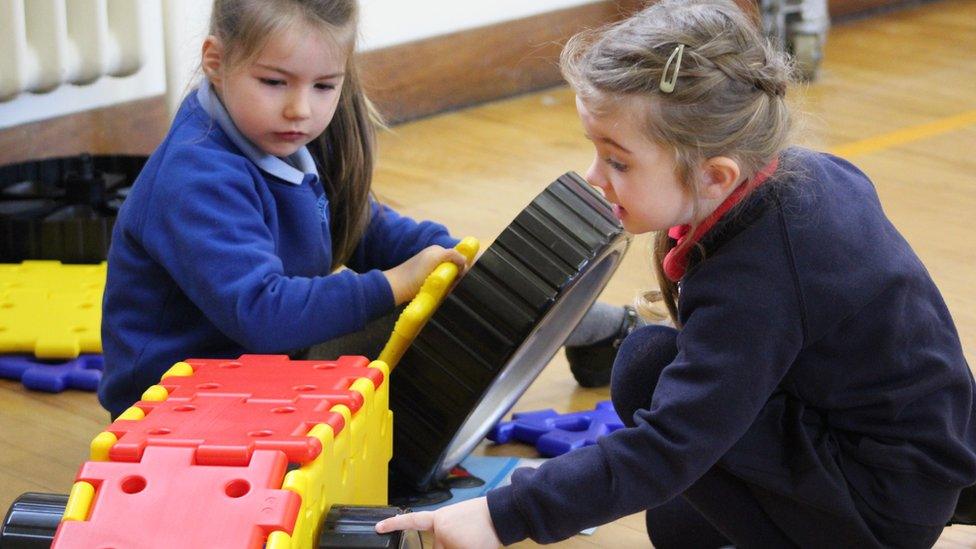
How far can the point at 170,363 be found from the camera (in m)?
1.25

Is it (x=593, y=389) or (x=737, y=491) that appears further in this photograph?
(x=593, y=389)

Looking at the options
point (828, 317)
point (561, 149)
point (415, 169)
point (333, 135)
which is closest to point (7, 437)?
point (333, 135)

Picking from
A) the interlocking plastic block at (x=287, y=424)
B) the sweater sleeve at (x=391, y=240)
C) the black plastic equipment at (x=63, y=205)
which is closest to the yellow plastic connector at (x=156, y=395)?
the interlocking plastic block at (x=287, y=424)

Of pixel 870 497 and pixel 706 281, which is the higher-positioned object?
pixel 706 281

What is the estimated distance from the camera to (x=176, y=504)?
2.88 ft

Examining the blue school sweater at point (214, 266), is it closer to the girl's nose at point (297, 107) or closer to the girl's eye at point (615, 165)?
the girl's nose at point (297, 107)

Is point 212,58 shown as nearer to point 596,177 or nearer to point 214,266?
point 214,266

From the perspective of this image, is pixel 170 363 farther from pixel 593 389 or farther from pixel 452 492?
pixel 593 389

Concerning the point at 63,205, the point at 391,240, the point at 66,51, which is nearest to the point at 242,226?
the point at 391,240

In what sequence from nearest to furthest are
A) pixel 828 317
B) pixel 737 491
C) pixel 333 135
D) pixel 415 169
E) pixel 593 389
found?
1. pixel 828 317
2. pixel 737 491
3. pixel 333 135
4. pixel 593 389
5. pixel 415 169

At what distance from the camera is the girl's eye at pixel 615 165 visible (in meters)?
1.00

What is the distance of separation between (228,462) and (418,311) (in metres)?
0.32

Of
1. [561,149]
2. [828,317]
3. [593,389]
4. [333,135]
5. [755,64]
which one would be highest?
[755,64]

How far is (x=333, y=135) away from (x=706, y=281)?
558mm
